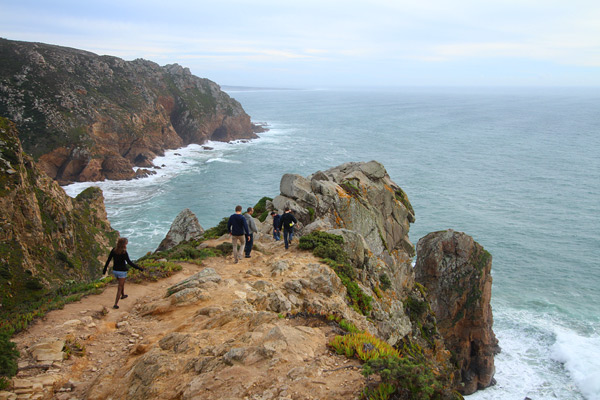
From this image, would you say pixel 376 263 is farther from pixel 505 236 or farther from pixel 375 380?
pixel 505 236

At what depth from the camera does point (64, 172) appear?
6719cm

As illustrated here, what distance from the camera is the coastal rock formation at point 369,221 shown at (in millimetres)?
17109

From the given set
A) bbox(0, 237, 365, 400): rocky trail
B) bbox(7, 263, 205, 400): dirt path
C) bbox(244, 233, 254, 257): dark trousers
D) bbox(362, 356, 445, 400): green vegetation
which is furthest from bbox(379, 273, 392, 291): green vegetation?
bbox(362, 356, 445, 400): green vegetation

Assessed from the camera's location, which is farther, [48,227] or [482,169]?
[482,169]

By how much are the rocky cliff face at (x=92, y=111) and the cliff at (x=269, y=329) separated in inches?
2294

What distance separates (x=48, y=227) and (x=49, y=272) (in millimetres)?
4967

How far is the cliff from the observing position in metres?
6.95

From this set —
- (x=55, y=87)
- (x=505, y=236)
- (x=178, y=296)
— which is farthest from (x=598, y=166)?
(x=55, y=87)

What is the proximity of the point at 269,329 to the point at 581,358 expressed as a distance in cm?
3476

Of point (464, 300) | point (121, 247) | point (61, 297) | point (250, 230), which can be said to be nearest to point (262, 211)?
point (250, 230)

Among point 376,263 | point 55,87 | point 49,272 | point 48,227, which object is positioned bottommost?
point 49,272

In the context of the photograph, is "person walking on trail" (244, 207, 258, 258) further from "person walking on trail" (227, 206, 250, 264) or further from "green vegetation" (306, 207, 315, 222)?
"green vegetation" (306, 207, 315, 222)

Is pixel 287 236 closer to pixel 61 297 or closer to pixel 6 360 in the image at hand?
pixel 61 297

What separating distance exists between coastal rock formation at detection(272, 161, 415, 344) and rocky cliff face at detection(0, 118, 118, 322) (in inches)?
574
